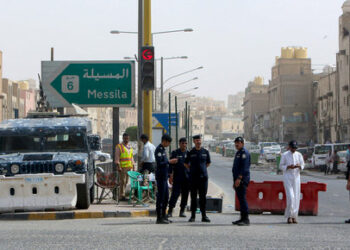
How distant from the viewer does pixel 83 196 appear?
17391 mm

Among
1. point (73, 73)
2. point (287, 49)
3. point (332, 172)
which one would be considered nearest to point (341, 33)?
point (332, 172)

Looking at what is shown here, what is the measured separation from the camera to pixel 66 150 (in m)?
18.5

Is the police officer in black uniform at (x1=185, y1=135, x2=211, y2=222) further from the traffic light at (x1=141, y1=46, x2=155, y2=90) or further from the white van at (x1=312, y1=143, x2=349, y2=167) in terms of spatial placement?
the white van at (x1=312, y1=143, x2=349, y2=167)

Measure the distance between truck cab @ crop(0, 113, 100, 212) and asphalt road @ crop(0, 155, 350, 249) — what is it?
97 cm

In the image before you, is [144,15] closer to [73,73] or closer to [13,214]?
[73,73]

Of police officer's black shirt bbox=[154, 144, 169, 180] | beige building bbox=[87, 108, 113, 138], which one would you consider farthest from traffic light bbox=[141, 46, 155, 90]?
beige building bbox=[87, 108, 113, 138]

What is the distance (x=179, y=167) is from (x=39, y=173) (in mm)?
3211

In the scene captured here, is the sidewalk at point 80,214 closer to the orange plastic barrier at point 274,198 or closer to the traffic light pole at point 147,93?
the orange plastic barrier at point 274,198

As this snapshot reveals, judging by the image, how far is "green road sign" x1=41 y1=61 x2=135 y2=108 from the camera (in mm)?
21562

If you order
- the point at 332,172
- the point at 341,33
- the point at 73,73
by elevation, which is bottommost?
the point at 332,172

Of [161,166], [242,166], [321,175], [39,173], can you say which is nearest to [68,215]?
[39,173]

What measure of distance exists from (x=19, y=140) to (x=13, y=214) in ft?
6.75

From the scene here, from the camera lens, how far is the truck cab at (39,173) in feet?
55.0

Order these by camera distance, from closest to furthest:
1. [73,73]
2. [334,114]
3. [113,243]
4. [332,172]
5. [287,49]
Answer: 1. [113,243]
2. [73,73]
3. [332,172]
4. [334,114]
5. [287,49]
